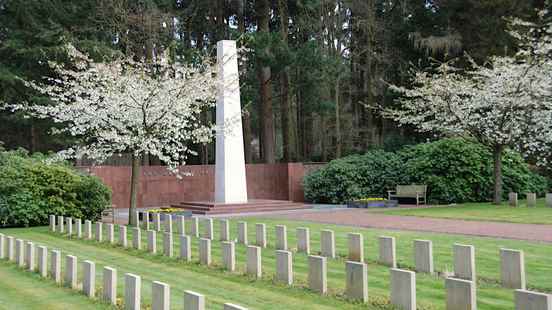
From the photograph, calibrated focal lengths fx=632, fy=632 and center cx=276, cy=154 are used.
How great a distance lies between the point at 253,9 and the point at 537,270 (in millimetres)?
29573

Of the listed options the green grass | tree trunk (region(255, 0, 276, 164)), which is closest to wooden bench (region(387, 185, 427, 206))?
tree trunk (region(255, 0, 276, 164))

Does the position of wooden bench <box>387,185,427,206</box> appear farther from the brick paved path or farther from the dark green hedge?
the brick paved path

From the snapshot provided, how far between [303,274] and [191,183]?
22188 millimetres

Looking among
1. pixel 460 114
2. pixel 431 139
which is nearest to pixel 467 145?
pixel 460 114

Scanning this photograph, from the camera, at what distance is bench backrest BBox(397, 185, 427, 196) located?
1143 inches

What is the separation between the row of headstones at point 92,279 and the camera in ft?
23.3

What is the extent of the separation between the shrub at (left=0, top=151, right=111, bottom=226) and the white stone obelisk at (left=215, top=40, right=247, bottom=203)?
5.78m

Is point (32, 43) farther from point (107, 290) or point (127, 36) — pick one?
point (107, 290)

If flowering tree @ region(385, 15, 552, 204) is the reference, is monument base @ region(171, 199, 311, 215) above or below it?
below

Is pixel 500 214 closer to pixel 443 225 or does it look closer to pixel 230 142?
pixel 443 225

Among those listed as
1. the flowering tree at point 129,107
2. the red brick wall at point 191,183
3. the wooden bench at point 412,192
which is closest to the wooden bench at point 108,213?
the flowering tree at point 129,107

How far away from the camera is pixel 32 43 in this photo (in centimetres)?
3447

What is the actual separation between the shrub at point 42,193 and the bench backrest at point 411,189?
45.4 feet

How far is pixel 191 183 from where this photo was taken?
3219cm
